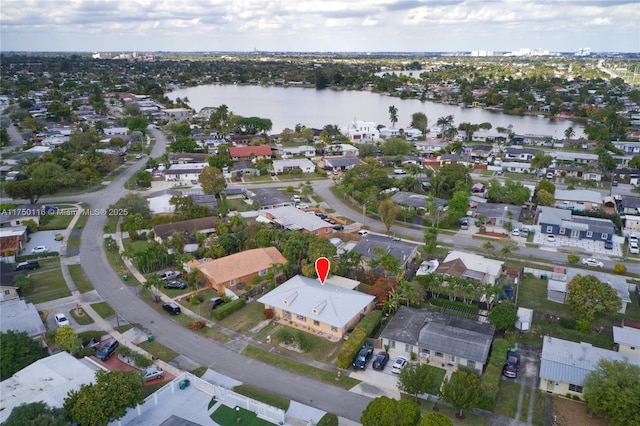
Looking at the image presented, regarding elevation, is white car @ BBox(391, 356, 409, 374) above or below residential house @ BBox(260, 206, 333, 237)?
below

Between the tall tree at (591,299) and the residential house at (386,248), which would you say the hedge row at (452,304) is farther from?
the tall tree at (591,299)

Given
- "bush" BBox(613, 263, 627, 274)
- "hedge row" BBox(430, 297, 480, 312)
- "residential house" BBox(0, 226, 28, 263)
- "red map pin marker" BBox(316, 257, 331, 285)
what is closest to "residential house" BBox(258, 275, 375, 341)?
"red map pin marker" BBox(316, 257, 331, 285)

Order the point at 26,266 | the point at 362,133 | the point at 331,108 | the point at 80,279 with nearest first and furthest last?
the point at 80,279
the point at 26,266
the point at 362,133
the point at 331,108

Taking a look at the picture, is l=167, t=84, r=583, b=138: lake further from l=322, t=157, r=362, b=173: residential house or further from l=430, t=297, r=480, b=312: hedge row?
l=430, t=297, r=480, b=312: hedge row

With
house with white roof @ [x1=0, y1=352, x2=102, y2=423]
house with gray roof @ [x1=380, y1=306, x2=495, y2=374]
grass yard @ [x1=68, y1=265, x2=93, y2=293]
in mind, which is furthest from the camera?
grass yard @ [x1=68, y1=265, x2=93, y2=293]

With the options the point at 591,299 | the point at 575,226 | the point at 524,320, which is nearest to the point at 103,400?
the point at 524,320

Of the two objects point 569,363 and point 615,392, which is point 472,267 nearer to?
point 569,363

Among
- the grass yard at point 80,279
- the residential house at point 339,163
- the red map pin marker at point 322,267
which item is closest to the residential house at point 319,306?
the red map pin marker at point 322,267
